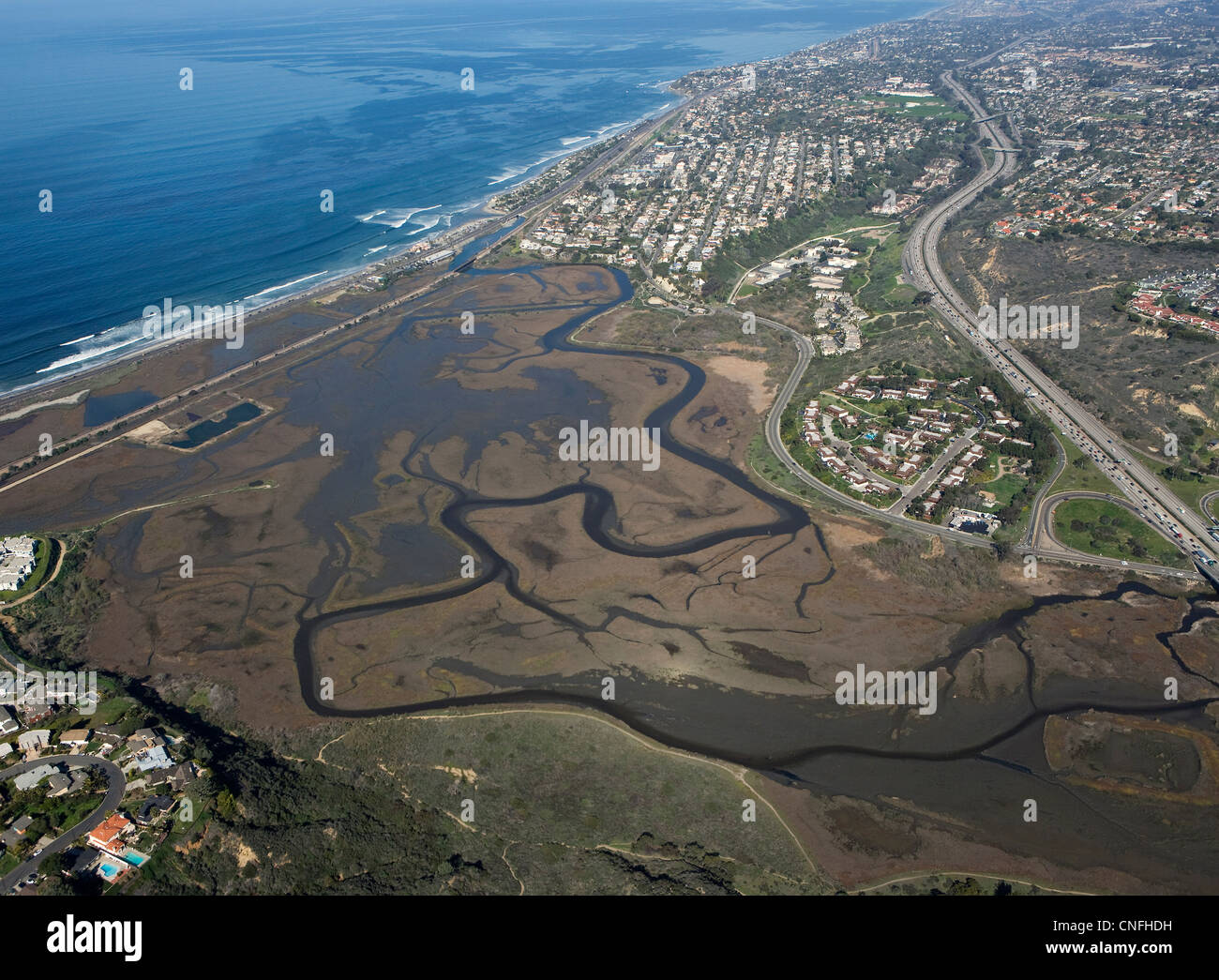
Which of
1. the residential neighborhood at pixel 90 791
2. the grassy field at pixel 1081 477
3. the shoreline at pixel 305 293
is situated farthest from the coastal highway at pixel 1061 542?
the shoreline at pixel 305 293

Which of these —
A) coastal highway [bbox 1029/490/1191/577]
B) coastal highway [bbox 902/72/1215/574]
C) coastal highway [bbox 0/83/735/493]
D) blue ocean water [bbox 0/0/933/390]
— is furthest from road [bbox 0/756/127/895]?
coastal highway [bbox 902/72/1215/574]

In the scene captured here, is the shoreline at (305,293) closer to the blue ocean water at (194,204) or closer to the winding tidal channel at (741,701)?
the blue ocean water at (194,204)

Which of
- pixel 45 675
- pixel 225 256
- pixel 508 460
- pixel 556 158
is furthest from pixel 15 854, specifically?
pixel 556 158

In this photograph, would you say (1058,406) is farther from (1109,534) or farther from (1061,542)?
(1061,542)

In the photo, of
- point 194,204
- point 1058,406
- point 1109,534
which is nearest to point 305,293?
point 194,204

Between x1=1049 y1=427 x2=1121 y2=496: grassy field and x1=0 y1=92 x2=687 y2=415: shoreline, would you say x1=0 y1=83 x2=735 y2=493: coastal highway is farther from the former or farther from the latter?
x1=1049 y1=427 x2=1121 y2=496: grassy field

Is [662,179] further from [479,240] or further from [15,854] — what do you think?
[15,854]

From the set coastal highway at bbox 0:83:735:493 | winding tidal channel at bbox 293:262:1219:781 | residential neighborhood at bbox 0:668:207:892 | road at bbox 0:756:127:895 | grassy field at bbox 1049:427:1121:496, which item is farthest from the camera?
coastal highway at bbox 0:83:735:493
